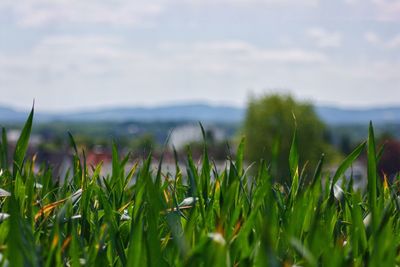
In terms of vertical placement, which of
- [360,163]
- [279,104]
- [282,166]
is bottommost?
[360,163]

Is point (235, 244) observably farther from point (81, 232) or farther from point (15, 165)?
point (15, 165)

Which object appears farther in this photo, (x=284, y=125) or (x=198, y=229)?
(x=284, y=125)

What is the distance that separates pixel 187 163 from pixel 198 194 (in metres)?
0.22

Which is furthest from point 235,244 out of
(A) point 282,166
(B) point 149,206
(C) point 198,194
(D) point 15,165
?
(A) point 282,166

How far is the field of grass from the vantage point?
1.08 meters

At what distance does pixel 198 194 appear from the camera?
5.27 feet

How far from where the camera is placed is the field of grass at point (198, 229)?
1085 millimetres

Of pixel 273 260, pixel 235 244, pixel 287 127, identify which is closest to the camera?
pixel 273 260

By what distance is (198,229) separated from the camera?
4.95ft

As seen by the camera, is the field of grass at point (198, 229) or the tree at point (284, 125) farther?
the tree at point (284, 125)

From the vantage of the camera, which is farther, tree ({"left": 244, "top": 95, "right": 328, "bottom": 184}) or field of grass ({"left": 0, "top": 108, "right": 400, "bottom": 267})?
tree ({"left": 244, "top": 95, "right": 328, "bottom": 184})

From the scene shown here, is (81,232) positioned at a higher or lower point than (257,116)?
higher

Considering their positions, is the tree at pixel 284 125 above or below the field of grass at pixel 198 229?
below

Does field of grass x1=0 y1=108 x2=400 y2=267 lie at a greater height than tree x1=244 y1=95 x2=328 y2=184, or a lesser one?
greater
